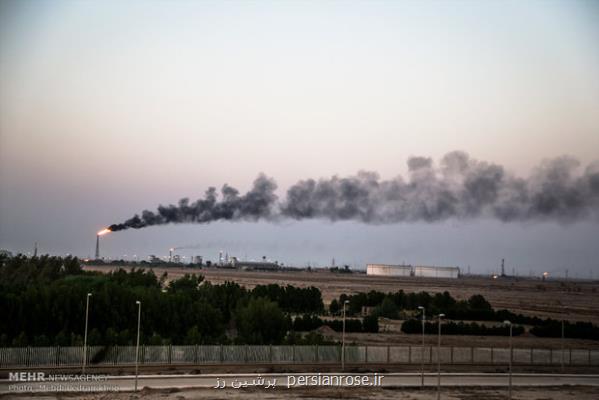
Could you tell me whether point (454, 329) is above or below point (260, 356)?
below

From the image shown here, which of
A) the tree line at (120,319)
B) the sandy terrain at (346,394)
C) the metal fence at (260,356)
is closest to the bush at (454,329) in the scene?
the tree line at (120,319)

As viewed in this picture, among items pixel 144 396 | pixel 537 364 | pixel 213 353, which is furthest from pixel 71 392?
pixel 537 364

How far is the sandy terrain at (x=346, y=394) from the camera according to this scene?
1393 inches

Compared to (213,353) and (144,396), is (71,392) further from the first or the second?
(213,353)

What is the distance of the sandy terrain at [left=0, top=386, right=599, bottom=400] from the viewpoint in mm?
35375

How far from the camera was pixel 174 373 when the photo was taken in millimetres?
42938

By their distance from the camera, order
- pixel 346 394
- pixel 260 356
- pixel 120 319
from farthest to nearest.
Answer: pixel 120 319
pixel 260 356
pixel 346 394

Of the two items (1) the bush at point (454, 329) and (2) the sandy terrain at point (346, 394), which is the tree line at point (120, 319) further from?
(1) the bush at point (454, 329)

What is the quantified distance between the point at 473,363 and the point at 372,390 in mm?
14554

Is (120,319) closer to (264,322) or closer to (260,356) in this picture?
(264,322)

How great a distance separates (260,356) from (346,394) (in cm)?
1072

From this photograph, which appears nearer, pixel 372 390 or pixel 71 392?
pixel 71 392

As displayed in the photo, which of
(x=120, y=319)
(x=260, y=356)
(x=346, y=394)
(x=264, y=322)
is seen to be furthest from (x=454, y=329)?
(x=346, y=394)

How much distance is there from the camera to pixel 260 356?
157 ft
